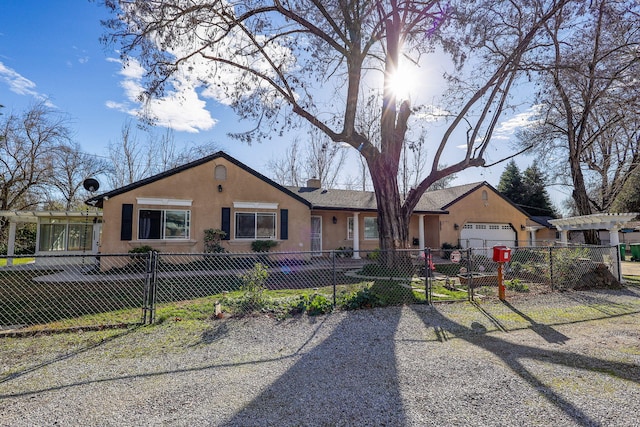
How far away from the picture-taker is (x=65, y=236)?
15703mm

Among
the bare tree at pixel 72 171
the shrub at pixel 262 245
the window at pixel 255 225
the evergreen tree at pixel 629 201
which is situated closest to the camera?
the shrub at pixel 262 245

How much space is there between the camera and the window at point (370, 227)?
1741 centimetres

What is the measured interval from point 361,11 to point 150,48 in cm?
625

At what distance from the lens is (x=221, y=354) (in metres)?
3.99

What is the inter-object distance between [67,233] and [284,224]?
1105cm

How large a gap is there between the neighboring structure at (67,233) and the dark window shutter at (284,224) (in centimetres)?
792

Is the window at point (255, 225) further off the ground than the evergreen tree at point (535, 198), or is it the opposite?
the evergreen tree at point (535, 198)

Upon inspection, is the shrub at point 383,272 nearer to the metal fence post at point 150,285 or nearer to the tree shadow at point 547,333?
the tree shadow at point 547,333

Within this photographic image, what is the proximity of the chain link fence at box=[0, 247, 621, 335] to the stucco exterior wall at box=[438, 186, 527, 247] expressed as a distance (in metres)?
4.75

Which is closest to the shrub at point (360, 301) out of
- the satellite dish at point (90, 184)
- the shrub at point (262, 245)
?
the shrub at point (262, 245)

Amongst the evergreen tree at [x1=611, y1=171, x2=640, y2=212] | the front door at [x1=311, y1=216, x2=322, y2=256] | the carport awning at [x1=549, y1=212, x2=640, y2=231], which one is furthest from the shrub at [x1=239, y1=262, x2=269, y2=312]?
the evergreen tree at [x1=611, y1=171, x2=640, y2=212]

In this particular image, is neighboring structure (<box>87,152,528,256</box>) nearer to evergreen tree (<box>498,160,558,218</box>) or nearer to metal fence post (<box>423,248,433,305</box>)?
metal fence post (<box>423,248,433,305</box>)

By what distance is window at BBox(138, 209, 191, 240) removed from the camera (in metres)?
12.3

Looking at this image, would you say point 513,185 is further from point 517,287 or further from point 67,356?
point 67,356
